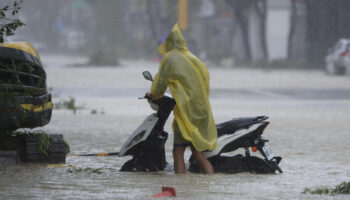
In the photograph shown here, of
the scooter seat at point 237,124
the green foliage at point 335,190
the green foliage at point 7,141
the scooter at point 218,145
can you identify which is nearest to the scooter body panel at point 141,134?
the scooter at point 218,145

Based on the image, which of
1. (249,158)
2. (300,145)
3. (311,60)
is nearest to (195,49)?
(311,60)

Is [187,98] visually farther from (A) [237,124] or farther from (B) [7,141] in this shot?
(B) [7,141]

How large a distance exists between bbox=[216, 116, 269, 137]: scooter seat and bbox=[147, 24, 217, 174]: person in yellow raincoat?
225mm

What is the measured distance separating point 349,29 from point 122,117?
2982cm

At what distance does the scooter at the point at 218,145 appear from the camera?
25.2 ft

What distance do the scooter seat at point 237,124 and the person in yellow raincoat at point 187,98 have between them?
0.22 metres

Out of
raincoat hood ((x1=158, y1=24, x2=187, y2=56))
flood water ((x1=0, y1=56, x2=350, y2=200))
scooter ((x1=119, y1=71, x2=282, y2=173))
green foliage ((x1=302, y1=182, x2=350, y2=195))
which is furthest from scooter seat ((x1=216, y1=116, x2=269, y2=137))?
green foliage ((x1=302, y1=182, x2=350, y2=195))

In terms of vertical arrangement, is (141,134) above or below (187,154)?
above

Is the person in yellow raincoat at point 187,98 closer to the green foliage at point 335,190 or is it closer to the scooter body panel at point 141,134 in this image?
the scooter body panel at point 141,134

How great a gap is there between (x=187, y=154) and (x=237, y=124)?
2043mm

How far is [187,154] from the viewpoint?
31.9 ft

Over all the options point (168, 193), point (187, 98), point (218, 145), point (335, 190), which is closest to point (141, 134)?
point (187, 98)

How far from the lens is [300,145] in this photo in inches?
426

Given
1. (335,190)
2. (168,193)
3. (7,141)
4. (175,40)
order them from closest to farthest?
(168,193) → (335,190) → (175,40) → (7,141)
